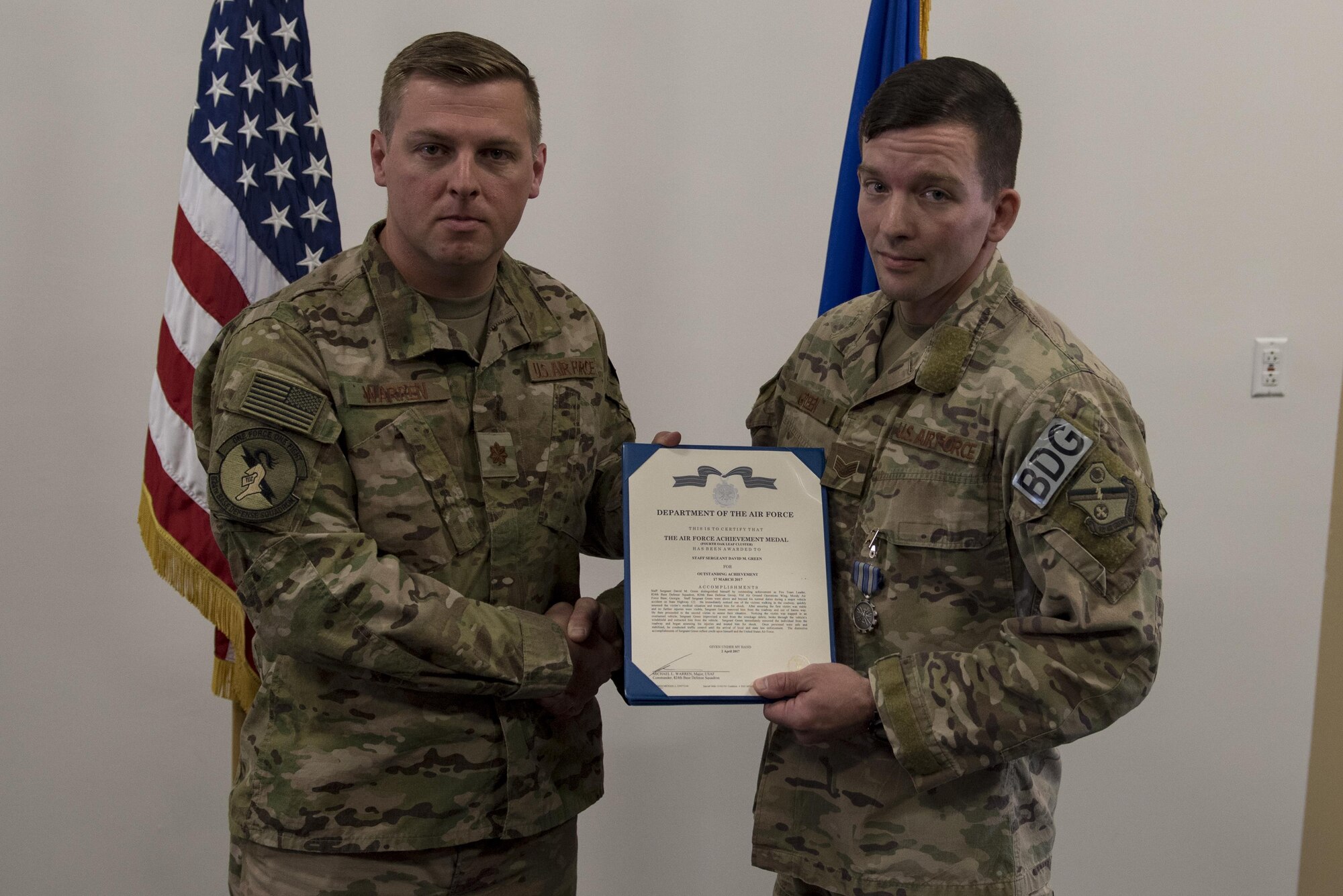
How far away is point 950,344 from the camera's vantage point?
1517 millimetres

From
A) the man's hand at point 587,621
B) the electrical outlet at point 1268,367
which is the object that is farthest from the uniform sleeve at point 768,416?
the electrical outlet at point 1268,367

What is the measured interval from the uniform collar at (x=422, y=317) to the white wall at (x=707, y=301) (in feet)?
3.12

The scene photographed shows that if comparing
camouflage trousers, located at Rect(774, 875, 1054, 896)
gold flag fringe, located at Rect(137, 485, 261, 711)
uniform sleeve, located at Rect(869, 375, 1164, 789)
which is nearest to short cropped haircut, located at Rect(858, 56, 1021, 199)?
uniform sleeve, located at Rect(869, 375, 1164, 789)

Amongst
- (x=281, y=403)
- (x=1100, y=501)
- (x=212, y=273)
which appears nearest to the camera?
(x=1100, y=501)

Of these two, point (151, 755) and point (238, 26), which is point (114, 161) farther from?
point (151, 755)

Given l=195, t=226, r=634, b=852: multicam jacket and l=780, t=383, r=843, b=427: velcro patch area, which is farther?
l=780, t=383, r=843, b=427: velcro patch area

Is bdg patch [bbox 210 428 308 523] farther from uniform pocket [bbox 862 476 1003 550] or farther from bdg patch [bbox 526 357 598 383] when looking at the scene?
uniform pocket [bbox 862 476 1003 550]

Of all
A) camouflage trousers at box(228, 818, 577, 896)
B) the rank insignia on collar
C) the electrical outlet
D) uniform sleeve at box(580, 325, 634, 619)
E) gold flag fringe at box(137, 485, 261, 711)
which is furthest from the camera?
the electrical outlet

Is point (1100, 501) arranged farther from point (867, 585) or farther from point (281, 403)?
point (281, 403)

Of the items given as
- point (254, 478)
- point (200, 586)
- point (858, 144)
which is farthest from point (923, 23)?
point (200, 586)

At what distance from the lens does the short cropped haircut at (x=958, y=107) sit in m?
1.47

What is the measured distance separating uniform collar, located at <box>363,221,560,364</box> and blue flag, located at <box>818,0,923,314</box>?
807mm

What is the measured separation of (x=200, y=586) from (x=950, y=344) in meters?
1.41

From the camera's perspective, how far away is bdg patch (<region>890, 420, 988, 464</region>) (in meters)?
1.47
